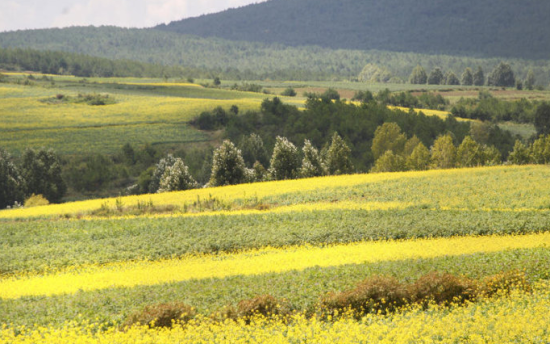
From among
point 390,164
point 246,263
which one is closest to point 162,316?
point 246,263

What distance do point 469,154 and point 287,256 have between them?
61.9 meters

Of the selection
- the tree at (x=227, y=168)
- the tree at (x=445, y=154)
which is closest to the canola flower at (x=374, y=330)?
the tree at (x=227, y=168)

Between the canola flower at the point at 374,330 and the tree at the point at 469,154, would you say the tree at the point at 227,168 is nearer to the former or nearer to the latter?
the tree at the point at 469,154

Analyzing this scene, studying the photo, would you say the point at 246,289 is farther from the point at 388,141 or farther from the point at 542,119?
the point at 542,119

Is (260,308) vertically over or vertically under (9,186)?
over

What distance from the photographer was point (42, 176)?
305 feet

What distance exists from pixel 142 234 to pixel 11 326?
18914mm

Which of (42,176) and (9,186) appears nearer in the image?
(9,186)

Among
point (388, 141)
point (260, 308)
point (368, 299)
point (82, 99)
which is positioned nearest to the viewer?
point (260, 308)

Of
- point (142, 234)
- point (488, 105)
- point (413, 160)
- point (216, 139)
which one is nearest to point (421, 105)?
point (488, 105)

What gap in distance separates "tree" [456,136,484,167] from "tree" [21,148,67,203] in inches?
2476

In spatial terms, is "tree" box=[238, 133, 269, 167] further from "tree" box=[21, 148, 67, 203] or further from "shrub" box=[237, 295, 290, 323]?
"shrub" box=[237, 295, 290, 323]

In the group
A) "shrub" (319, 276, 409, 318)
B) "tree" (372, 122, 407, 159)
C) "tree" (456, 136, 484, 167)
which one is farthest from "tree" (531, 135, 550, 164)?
"shrub" (319, 276, 409, 318)

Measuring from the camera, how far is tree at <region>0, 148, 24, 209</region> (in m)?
87.9
